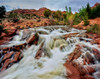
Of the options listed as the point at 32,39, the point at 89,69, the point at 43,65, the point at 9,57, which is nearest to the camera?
the point at 89,69

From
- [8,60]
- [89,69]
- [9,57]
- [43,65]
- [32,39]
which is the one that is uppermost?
[32,39]

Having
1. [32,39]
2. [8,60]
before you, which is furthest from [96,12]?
[8,60]

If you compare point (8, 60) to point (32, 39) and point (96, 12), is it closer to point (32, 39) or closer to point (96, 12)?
point (32, 39)

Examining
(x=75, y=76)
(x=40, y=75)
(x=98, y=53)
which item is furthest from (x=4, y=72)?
(x=98, y=53)

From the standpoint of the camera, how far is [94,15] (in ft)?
66.6

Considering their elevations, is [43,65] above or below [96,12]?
below

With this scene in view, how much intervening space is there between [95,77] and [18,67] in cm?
399

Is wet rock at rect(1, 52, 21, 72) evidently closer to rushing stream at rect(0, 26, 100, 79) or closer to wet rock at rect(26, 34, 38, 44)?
rushing stream at rect(0, 26, 100, 79)

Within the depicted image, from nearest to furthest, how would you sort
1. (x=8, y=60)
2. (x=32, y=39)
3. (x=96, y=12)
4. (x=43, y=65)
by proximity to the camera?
(x=43, y=65) < (x=8, y=60) < (x=32, y=39) < (x=96, y=12)

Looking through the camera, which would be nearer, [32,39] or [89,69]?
[89,69]

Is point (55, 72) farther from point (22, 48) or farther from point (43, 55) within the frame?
point (22, 48)

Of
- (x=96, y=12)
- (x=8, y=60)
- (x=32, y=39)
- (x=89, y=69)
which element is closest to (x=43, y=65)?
(x=8, y=60)

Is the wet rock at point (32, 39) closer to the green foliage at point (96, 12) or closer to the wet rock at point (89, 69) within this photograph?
the wet rock at point (89, 69)

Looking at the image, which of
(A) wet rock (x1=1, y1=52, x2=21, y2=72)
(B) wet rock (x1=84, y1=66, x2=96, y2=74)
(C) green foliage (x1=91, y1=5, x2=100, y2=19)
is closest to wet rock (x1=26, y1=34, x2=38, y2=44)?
(A) wet rock (x1=1, y1=52, x2=21, y2=72)
